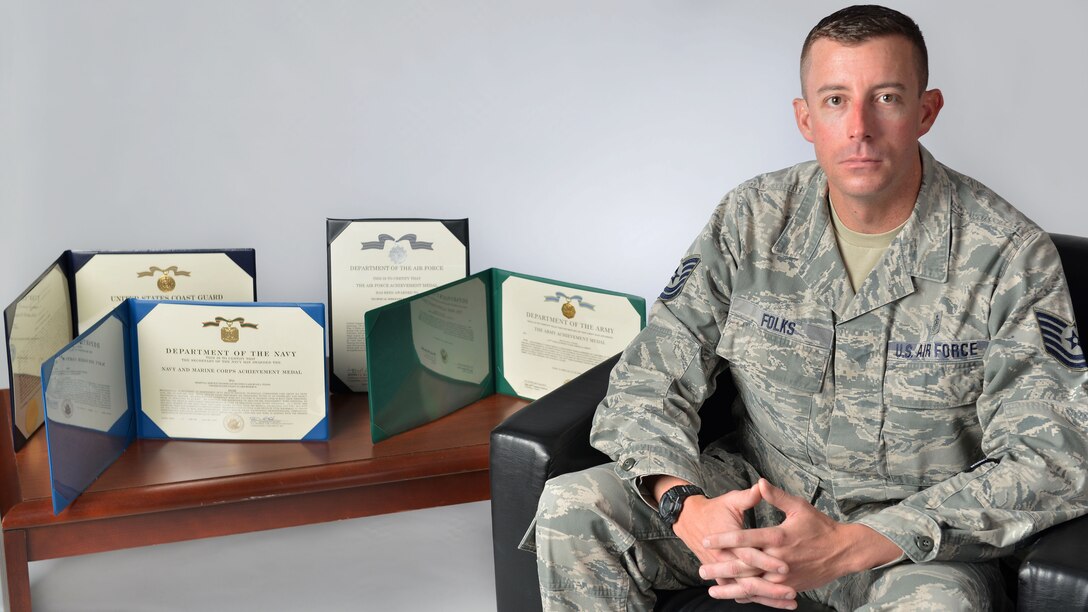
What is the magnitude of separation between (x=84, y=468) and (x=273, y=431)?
1.29 feet

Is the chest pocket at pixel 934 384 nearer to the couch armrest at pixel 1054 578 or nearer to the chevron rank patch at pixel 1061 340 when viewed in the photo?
the chevron rank patch at pixel 1061 340

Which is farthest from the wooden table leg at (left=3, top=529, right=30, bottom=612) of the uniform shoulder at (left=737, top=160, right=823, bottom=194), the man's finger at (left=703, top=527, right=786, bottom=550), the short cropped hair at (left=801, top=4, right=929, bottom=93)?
the short cropped hair at (left=801, top=4, right=929, bottom=93)

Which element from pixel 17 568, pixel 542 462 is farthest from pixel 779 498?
pixel 17 568

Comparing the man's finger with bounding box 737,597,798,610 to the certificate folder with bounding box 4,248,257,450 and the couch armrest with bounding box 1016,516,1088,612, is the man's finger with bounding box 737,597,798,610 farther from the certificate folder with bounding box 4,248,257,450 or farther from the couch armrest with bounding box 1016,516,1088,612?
the certificate folder with bounding box 4,248,257,450

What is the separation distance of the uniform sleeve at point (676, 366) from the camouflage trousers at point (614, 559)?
90 mm

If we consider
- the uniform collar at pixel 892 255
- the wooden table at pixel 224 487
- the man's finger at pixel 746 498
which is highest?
the uniform collar at pixel 892 255

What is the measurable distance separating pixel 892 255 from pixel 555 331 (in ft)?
2.80

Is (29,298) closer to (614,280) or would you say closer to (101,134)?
(101,134)

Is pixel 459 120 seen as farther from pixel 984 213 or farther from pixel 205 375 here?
pixel 984 213

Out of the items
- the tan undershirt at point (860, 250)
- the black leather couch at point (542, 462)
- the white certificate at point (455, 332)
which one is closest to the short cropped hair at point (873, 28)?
the tan undershirt at point (860, 250)

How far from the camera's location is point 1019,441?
185cm

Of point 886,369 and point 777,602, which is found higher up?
point 886,369

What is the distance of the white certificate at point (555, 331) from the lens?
2.58 meters

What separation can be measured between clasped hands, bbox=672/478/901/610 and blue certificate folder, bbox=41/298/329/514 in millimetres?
1019
